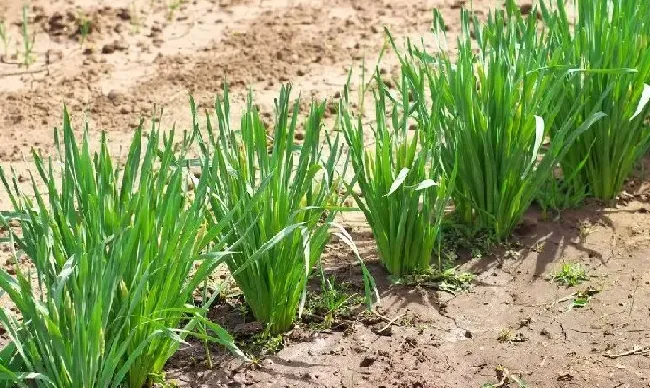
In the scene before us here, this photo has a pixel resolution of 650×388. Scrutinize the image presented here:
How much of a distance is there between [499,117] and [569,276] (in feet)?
1.79

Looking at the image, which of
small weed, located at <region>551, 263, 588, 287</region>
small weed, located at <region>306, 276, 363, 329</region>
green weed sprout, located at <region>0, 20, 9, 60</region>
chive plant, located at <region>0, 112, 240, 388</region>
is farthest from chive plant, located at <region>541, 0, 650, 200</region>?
green weed sprout, located at <region>0, 20, 9, 60</region>

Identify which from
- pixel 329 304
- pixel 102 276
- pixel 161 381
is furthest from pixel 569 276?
pixel 102 276

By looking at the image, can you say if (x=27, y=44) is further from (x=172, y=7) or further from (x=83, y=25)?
(x=172, y=7)

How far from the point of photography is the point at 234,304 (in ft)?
11.8

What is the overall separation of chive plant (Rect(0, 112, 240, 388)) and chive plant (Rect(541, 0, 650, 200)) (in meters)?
1.42

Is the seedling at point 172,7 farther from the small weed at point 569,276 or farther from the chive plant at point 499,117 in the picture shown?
the small weed at point 569,276

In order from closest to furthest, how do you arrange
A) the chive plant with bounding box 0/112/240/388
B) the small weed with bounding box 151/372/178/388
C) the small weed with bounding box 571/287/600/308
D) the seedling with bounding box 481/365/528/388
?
the chive plant with bounding box 0/112/240/388, the small weed with bounding box 151/372/178/388, the seedling with bounding box 481/365/528/388, the small weed with bounding box 571/287/600/308

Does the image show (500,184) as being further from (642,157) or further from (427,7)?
(427,7)

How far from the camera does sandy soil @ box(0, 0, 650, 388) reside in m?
3.32

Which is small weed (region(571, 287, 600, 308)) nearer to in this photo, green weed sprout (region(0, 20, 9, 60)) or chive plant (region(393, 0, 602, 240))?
chive plant (region(393, 0, 602, 240))

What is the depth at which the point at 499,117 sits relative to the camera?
3.72 metres

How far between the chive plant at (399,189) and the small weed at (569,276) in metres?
0.41

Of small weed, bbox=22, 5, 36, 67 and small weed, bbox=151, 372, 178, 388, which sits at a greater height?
small weed, bbox=22, 5, 36, 67

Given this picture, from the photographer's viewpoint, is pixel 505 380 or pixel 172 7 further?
pixel 172 7
